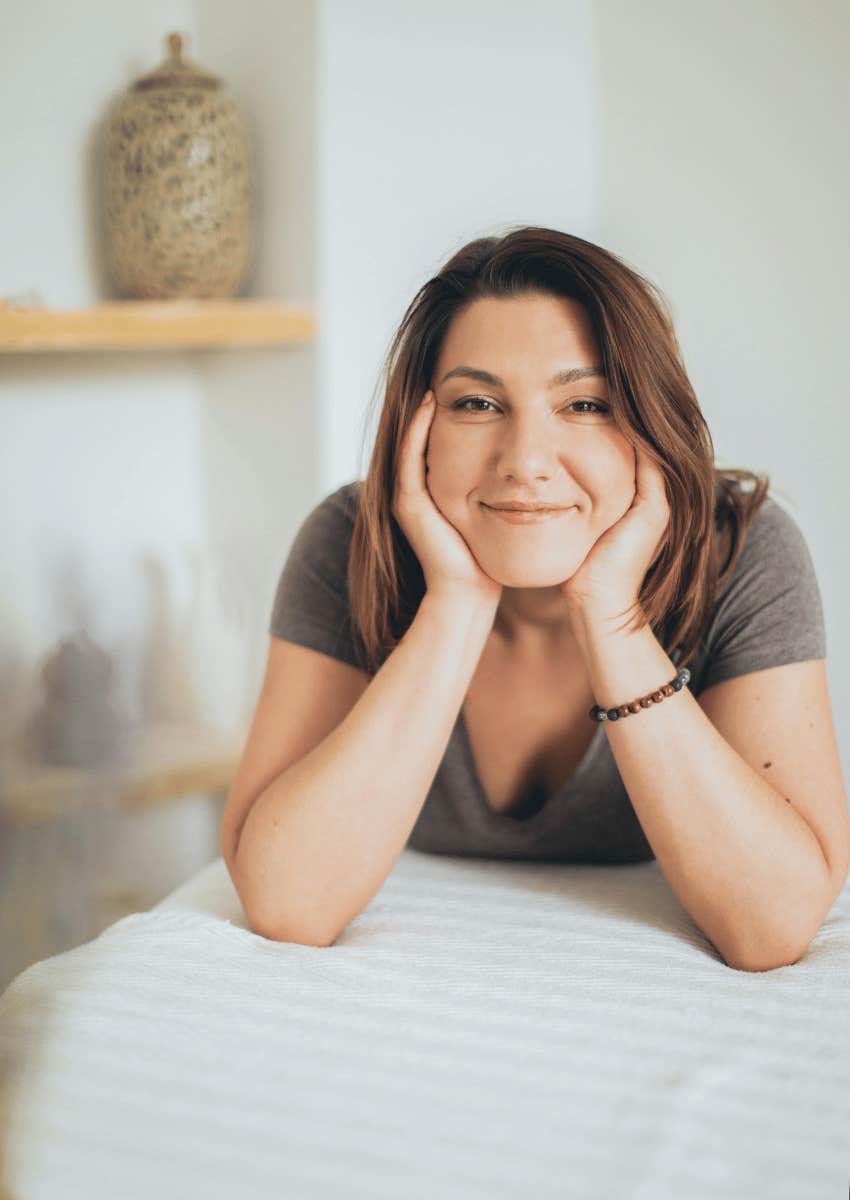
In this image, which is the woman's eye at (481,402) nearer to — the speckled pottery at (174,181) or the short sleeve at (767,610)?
the short sleeve at (767,610)

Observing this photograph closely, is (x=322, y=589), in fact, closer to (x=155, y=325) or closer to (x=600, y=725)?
(x=600, y=725)

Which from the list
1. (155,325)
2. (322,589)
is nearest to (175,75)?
(155,325)

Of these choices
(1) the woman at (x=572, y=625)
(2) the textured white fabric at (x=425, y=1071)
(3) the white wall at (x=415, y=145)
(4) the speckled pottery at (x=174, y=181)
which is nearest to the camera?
(2) the textured white fabric at (x=425, y=1071)

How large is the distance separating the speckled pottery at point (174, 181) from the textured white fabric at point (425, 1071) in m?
1.14

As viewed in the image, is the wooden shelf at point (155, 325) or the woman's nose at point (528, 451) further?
the wooden shelf at point (155, 325)

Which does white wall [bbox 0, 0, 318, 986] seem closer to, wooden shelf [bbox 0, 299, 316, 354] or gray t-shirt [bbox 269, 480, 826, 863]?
wooden shelf [bbox 0, 299, 316, 354]

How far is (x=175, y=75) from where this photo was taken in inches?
71.6

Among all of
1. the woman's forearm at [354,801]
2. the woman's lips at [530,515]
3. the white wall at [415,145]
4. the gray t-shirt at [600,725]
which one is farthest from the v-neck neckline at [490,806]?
the white wall at [415,145]

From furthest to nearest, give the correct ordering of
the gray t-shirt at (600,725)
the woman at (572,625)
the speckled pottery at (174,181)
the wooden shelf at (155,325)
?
the speckled pottery at (174,181)
the wooden shelf at (155,325)
the gray t-shirt at (600,725)
the woman at (572,625)

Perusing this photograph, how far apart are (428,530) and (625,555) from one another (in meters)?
0.18

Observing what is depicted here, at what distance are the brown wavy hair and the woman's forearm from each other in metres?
0.11

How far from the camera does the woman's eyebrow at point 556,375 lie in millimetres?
1071

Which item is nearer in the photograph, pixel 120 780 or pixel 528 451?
pixel 528 451

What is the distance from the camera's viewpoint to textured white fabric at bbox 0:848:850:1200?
2.49 feet
